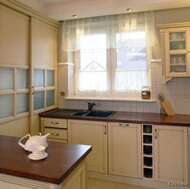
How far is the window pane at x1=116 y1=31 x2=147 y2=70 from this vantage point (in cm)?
304

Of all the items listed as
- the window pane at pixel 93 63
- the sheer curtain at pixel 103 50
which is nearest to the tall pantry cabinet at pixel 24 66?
the sheer curtain at pixel 103 50

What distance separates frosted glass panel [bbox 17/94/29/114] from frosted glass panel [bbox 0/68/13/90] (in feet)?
0.74

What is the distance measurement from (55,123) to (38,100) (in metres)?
0.46

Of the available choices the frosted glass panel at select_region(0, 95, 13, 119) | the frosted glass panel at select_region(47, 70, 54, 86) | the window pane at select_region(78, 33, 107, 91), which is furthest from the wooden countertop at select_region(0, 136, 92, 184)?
the window pane at select_region(78, 33, 107, 91)

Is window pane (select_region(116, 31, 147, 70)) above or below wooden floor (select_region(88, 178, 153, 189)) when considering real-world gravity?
above

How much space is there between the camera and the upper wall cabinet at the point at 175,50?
263 cm

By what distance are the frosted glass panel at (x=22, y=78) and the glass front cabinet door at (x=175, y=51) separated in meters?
1.96

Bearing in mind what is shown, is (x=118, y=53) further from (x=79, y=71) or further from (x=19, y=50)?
(x=19, y=50)

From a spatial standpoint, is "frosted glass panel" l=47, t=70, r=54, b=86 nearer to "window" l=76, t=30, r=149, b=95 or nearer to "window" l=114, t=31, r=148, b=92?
"window" l=76, t=30, r=149, b=95

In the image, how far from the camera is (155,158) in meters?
2.47

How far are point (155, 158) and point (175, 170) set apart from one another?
28cm

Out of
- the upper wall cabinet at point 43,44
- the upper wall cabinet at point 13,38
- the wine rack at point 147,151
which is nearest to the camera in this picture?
the upper wall cabinet at point 13,38

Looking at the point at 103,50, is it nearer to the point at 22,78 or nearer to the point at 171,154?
the point at 22,78

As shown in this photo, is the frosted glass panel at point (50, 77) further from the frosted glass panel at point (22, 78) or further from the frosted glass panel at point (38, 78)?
the frosted glass panel at point (22, 78)
